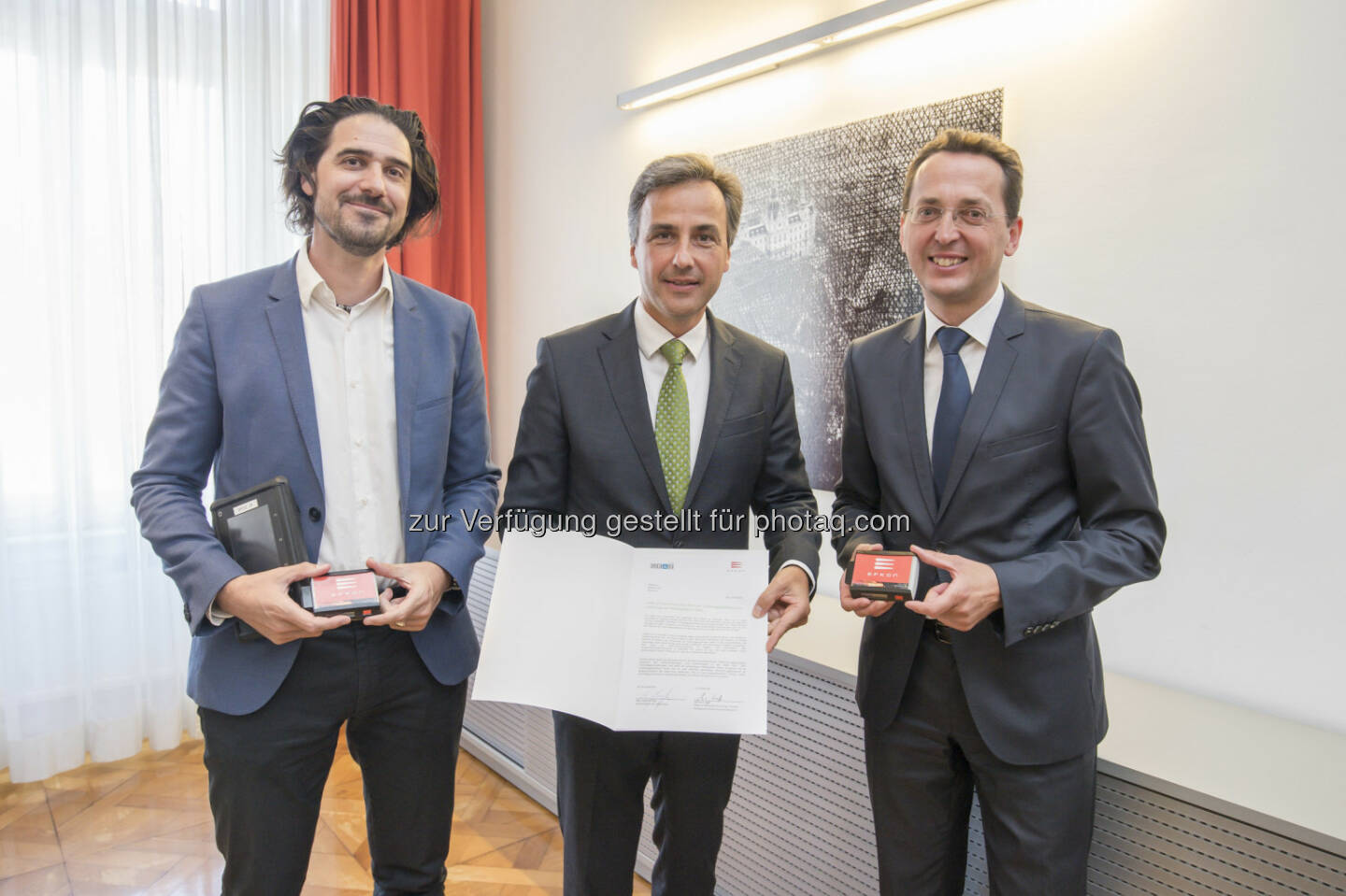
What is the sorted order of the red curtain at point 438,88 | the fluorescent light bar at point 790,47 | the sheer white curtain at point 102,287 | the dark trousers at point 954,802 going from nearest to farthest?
the dark trousers at point 954,802 → the fluorescent light bar at point 790,47 → the sheer white curtain at point 102,287 → the red curtain at point 438,88

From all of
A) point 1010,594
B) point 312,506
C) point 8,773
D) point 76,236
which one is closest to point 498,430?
point 76,236

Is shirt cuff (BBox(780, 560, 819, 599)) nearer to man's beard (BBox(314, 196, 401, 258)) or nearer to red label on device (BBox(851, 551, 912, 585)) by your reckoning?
red label on device (BBox(851, 551, 912, 585))

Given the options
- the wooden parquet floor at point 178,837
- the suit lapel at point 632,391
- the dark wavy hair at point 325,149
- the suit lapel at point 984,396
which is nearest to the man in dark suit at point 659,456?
the suit lapel at point 632,391

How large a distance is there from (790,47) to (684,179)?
50.3 inches

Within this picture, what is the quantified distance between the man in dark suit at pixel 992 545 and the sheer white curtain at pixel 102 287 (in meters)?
3.02

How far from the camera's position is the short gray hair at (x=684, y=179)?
1.59 metres

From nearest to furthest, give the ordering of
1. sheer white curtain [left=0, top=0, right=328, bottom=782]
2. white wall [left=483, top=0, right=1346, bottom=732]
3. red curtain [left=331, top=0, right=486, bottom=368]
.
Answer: white wall [left=483, top=0, right=1346, bottom=732], sheer white curtain [left=0, top=0, right=328, bottom=782], red curtain [left=331, top=0, right=486, bottom=368]

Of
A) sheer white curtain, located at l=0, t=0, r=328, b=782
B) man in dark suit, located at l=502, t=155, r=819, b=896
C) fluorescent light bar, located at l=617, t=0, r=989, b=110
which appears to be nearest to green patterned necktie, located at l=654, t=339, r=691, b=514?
man in dark suit, located at l=502, t=155, r=819, b=896

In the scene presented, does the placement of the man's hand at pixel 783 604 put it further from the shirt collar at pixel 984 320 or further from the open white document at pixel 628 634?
the shirt collar at pixel 984 320

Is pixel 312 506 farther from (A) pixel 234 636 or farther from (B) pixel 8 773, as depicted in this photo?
(B) pixel 8 773

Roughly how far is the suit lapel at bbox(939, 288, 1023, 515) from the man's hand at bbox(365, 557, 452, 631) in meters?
0.90

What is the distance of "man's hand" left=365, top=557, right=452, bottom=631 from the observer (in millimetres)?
1408

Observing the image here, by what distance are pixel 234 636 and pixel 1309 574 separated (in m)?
2.13

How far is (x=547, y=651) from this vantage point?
4.79 feet
